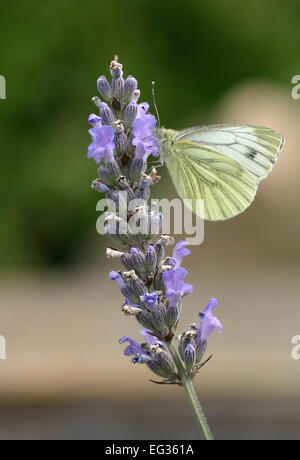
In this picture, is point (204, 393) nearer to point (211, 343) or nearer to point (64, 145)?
point (211, 343)

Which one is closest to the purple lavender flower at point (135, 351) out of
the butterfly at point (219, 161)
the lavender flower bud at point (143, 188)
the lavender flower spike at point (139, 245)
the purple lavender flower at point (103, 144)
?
the lavender flower spike at point (139, 245)

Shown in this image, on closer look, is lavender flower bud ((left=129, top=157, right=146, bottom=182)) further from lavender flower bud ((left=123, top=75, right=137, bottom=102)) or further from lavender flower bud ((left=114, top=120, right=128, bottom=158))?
lavender flower bud ((left=123, top=75, right=137, bottom=102))

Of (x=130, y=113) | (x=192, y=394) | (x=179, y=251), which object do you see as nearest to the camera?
(x=192, y=394)

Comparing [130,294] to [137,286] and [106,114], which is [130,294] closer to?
[137,286]

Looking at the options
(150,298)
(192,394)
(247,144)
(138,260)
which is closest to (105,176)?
(138,260)

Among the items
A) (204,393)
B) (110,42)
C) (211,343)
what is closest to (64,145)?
(110,42)

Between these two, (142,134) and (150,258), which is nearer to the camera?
(150,258)

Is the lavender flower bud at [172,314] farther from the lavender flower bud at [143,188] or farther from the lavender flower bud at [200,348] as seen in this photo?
the lavender flower bud at [143,188]
